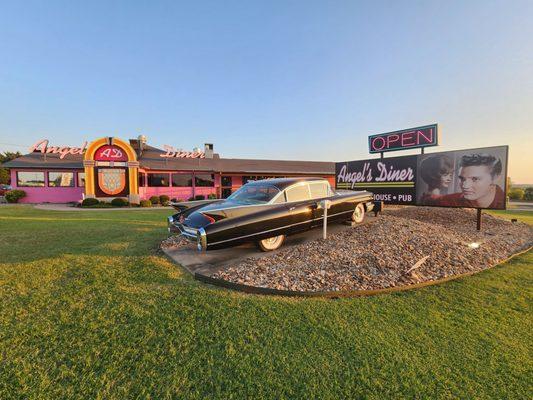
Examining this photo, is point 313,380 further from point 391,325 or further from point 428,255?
point 428,255

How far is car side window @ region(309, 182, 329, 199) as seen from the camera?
594 centimetres

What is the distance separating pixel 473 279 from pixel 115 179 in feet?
69.6

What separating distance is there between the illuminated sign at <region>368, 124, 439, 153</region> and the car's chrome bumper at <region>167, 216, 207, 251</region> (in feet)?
36.9

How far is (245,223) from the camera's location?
4.65 m

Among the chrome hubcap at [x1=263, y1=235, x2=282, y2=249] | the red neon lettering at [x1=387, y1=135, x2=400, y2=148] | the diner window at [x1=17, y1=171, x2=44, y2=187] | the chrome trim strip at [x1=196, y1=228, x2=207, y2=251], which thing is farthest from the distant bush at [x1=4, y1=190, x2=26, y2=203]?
the red neon lettering at [x1=387, y1=135, x2=400, y2=148]

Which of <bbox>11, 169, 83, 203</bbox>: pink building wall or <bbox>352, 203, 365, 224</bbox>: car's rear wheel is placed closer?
<bbox>352, 203, 365, 224</bbox>: car's rear wheel

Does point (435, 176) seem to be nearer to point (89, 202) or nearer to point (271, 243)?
→ point (271, 243)

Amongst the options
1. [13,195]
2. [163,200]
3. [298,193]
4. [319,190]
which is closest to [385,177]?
[319,190]

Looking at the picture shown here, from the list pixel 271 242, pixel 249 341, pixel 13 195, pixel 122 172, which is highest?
pixel 122 172

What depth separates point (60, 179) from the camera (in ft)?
66.3

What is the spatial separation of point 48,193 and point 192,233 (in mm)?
22319

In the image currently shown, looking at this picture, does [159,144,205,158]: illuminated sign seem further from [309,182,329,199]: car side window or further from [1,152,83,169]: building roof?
[309,182,329,199]: car side window

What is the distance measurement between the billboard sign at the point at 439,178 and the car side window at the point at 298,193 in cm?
653

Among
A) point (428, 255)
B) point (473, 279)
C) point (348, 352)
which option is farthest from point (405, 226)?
point (348, 352)
